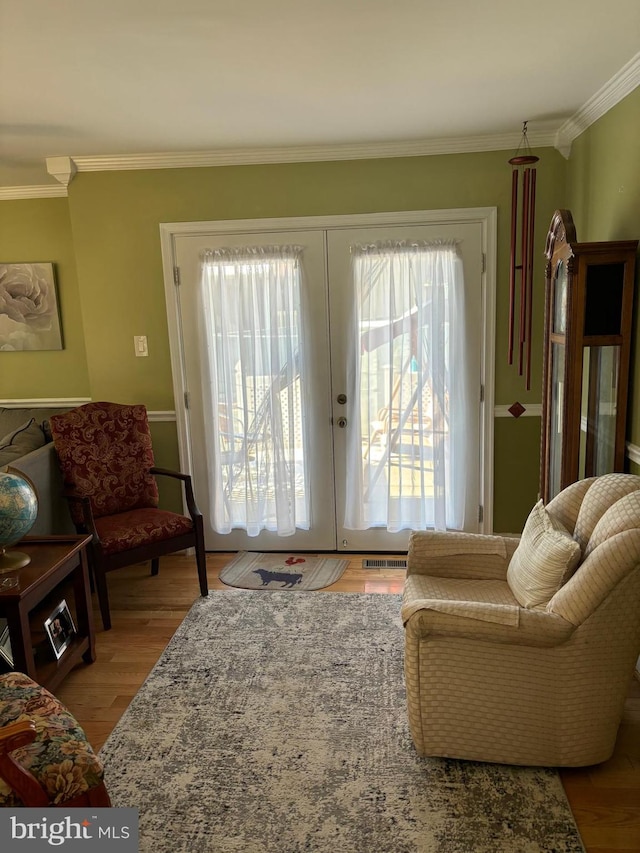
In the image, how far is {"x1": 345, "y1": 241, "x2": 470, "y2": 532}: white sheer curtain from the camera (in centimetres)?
346

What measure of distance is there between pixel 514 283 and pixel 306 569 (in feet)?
6.71

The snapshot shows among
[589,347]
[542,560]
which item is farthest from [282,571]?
[589,347]

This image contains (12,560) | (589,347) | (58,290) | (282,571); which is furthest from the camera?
(58,290)

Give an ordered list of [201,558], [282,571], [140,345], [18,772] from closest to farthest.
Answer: [18,772], [201,558], [282,571], [140,345]

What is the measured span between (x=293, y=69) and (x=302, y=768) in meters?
2.55

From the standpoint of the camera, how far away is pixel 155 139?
10.4 feet

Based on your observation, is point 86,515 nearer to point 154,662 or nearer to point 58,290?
point 154,662

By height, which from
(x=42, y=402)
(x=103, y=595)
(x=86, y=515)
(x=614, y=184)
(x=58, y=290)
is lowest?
(x=103, y=595)

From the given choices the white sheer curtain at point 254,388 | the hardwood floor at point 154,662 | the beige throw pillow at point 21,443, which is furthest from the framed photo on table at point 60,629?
the white sheer curtain at point 254,388

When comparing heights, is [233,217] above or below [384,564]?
above

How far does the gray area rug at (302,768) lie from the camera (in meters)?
1.75

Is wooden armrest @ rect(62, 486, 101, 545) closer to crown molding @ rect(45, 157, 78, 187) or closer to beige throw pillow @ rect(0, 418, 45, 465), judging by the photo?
beige throw pillow @ rect(0, 418, 45, 465)

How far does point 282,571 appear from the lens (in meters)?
3.61

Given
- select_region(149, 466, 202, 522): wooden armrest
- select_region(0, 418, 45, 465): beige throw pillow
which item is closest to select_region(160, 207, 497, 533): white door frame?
select_region(149, 466, 202, 522): wooden armrest
